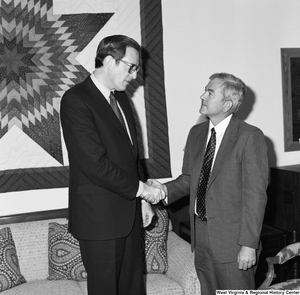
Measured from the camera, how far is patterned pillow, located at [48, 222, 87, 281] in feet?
9.30

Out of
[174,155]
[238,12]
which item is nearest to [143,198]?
[174,155]

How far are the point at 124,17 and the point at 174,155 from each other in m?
1.07

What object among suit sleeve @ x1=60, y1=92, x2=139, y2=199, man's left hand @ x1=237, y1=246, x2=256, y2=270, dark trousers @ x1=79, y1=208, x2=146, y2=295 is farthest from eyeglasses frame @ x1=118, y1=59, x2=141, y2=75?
man's left hand @ x1=237, y1=246, x2=256, y2=270

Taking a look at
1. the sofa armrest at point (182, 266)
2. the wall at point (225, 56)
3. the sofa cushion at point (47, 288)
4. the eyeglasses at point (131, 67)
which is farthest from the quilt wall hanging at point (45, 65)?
the eyeglasses at point (131, 67)

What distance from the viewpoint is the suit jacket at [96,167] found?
2074 mm

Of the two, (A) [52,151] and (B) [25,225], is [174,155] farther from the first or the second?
(B) [25,225]

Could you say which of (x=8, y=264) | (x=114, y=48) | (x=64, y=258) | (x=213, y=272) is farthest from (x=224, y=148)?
(x=8, y=264)

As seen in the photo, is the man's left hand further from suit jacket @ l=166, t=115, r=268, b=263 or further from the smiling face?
the smiling face

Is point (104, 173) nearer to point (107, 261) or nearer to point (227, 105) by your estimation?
point (107, 261)

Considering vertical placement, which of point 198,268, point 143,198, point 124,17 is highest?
point 124,17

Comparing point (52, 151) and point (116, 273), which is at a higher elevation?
point (52, 151)

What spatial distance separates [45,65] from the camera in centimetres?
305

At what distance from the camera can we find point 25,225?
2961mm

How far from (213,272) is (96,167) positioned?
0.91 metres
